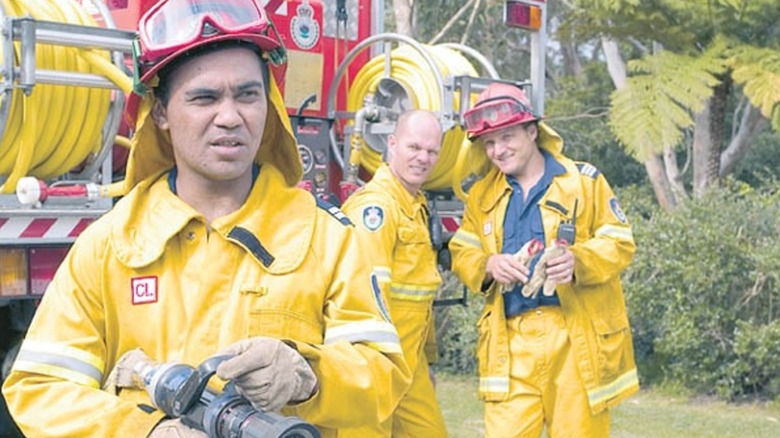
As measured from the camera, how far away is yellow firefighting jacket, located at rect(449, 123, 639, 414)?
5383 mm

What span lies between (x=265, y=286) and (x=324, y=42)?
13.6 ft

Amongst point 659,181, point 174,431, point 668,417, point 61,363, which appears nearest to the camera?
point 174,431

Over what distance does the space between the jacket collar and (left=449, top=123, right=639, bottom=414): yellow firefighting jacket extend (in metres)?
2.89

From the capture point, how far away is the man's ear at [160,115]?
8.42 ft

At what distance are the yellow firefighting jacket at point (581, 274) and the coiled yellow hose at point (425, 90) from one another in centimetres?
62

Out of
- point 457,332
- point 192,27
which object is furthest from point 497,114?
point 457,332

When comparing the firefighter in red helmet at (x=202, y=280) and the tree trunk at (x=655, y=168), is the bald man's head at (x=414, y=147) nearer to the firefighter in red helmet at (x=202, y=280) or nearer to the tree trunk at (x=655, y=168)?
the firefighter in red helmet at (x=202, y=280)

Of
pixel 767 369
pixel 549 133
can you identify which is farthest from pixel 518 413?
pixel 767 369

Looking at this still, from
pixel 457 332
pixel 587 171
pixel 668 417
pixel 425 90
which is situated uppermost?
pixel 425 90

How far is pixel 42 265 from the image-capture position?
4.84 meters

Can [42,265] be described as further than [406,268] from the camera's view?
No

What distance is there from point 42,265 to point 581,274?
2.14m

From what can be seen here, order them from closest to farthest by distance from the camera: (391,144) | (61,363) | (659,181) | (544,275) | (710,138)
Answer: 1. (61,363)
2. (544,275)
3. (391,144)
4. (710,138)
5. (659,181)

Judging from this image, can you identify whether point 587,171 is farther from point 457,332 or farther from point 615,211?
point 457,332
